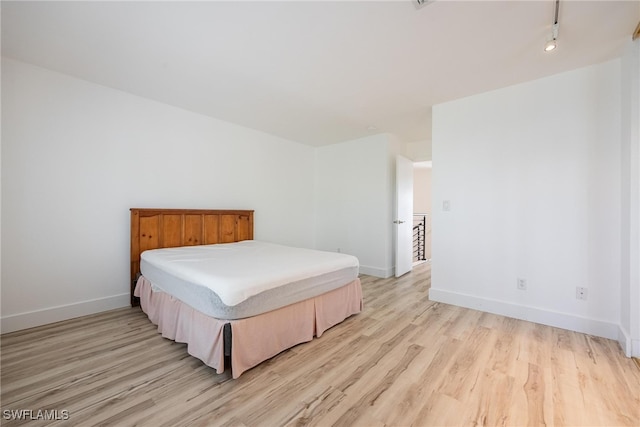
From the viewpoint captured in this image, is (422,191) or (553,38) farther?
(422,191)

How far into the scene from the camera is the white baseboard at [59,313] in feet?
7.49

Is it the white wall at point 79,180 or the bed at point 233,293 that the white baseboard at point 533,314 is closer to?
the bed at point 233,293

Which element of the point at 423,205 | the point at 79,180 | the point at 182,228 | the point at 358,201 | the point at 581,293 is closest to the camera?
the point at 581,293

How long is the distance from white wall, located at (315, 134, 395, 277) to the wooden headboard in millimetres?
1654

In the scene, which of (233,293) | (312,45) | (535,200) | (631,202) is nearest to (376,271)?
(535,200)

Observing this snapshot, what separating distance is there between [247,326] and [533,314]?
110 inches

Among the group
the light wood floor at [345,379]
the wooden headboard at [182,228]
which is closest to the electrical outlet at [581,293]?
the light wood floor at [345,379]

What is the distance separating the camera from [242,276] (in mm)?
1825

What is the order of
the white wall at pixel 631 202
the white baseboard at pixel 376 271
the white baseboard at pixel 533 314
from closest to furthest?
the white wall at pixel 631 202
the white baseboard at pixel 533 314
the white baseboard at pixel 376 271

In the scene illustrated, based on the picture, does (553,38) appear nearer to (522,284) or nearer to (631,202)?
(631,202)

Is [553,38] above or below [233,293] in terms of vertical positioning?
above

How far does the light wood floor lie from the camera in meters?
1.41

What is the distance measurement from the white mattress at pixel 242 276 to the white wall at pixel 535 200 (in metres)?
1.43

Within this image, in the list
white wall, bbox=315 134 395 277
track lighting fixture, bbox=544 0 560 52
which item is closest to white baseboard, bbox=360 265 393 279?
white wall, bbox=315 134 395 277
